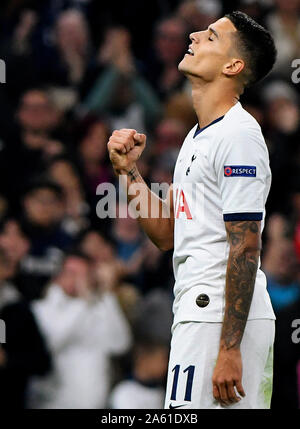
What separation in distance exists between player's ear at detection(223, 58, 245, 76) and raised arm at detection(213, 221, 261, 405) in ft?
2.40

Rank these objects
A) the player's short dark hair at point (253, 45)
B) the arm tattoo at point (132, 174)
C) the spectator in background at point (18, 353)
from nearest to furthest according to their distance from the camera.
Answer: the player's short dark hair at point (253, 45)
the arm tattoo at point (132, 174)
the spectator in background at point (18, 353)

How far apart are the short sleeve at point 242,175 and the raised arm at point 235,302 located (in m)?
0.05

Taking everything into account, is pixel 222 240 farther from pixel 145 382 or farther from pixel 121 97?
pixel 121 97

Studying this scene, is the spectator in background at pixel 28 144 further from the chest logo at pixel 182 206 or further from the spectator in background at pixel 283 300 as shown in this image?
the chest logo at pixel 182 206

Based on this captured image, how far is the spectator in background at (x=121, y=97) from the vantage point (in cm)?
962

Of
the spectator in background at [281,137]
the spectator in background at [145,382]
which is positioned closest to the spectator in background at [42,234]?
the spectator in background at [145,382]

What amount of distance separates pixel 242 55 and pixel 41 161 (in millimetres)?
4637

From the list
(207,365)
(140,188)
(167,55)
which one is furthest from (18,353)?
(167,55)

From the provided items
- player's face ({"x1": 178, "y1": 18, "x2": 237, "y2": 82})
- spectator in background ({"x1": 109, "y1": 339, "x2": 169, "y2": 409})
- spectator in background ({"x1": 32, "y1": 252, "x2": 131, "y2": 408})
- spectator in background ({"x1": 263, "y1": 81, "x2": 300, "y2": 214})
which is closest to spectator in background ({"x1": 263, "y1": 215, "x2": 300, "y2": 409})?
spectator in background ({"x1": 263, "y1": 81, "x2": 300, "y2": 214})

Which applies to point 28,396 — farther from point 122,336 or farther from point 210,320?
point 210,320

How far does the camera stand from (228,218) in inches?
156

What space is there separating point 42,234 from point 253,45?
4026 millimetres

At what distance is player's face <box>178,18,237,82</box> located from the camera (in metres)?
4.28
